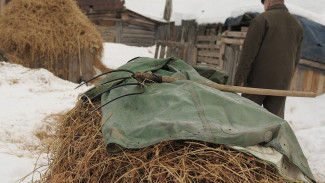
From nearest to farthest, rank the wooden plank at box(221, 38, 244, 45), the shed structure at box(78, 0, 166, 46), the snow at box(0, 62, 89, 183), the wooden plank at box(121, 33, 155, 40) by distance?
the snow at box(0, 62, 89, 183), the wooden plank at box(221, 38, 244, 45), the shed structure at box(78, 0, 166, 46), the wooden plank at box(121, 33, 155, 40)

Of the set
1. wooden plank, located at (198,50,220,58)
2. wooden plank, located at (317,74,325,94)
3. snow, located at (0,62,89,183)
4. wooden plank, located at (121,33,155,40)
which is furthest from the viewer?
wooden plank, located at (121,33,155,40)

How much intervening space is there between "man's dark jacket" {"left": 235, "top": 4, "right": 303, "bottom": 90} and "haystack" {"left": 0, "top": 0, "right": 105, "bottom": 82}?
17.7ft

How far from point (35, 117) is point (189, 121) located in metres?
3.32

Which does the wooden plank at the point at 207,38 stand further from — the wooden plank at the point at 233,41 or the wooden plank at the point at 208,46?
the wooden plank at the point at 233,41

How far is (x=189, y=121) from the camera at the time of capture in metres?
1.35

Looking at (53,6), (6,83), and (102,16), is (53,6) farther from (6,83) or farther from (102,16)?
(102,16)

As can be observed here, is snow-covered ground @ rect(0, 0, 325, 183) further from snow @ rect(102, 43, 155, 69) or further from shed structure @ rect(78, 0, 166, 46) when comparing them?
shed structure @ rect(78, 0, 166, 46)

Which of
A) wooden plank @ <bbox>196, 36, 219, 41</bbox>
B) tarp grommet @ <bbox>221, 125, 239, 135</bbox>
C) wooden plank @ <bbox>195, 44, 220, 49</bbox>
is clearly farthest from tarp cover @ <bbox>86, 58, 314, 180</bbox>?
wooden plank @ <bbox>196, 36, 219, 41</bbox>

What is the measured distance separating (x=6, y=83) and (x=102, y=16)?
13604mm

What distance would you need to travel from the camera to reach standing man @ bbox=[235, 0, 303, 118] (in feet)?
10.1

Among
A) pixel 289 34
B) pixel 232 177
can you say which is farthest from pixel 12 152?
pixel 289 34

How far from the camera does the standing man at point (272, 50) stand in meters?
3.07

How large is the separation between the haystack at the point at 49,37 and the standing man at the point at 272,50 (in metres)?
5.41

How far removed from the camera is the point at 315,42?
579cm
